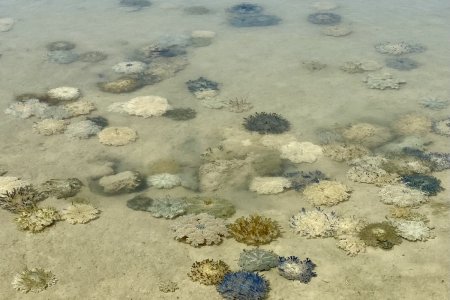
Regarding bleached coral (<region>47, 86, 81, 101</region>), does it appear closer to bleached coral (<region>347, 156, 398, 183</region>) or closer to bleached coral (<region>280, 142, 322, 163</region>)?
bleached coral (<region>280, 142, 322, 163</region>)

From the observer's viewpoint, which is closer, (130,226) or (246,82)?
(130,226)

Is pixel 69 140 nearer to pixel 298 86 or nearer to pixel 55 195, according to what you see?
pixel 55 195

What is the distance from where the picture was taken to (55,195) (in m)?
18.1

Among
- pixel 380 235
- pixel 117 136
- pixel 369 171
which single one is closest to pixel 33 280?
pixel 117 136

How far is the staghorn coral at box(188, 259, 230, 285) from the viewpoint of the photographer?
13.7m

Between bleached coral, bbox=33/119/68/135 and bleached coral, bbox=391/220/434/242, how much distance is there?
17330 millimetres

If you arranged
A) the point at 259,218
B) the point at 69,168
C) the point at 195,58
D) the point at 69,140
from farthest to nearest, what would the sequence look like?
the point at 195,58 < the point at 69,140 < the point at 69,168 < the point at 259,218

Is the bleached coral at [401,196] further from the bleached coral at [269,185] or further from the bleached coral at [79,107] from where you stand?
the bleached coral at [79,107]

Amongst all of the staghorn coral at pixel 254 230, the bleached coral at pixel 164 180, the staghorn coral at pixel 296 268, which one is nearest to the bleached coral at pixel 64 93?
the bleached coral at pixel 164 180

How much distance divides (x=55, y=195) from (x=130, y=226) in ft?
13.2

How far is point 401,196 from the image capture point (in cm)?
1783

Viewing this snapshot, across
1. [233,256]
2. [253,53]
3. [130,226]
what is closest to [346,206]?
[233,256]

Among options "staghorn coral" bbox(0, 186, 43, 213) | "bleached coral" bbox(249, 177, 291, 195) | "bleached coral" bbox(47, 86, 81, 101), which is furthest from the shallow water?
"bleached coral" bbox(47, 86, 81, 101)

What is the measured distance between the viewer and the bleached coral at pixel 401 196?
17.5m
